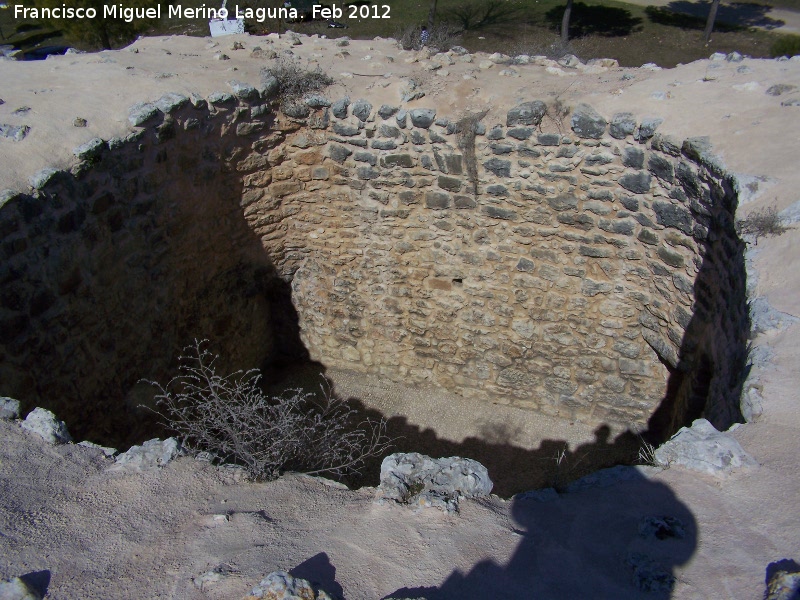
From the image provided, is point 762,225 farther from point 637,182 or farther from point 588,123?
point 588,123

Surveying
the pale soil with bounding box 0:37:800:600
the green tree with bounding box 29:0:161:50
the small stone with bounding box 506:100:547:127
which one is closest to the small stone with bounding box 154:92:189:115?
the pale soil with bounding box 0:37:800:600

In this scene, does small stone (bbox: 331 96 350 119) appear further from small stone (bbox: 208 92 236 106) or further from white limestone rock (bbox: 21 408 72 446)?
white limestone rock (bbox: 21 408 72 446)

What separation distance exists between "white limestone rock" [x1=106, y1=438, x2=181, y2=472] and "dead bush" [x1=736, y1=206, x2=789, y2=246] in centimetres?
350

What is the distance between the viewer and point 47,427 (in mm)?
3059

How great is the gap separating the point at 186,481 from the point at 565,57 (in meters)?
5.22

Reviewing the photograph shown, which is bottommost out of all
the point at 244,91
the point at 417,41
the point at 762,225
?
the point at 762,225

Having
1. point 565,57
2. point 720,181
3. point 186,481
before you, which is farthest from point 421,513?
point 565,57

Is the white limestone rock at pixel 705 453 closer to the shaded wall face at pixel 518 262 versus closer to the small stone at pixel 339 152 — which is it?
the shaded wall face at pixel 518 262

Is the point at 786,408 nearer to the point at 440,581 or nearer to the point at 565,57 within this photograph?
the point at 440,581

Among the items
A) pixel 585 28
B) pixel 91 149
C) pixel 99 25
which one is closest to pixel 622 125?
pixel 91 149

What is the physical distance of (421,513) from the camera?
2.75m

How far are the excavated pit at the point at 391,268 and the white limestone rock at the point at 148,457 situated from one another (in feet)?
4.53

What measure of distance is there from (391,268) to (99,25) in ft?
34.9

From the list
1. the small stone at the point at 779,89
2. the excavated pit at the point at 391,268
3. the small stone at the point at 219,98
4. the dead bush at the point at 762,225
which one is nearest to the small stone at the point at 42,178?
the excavated pit at the point at 391,268
